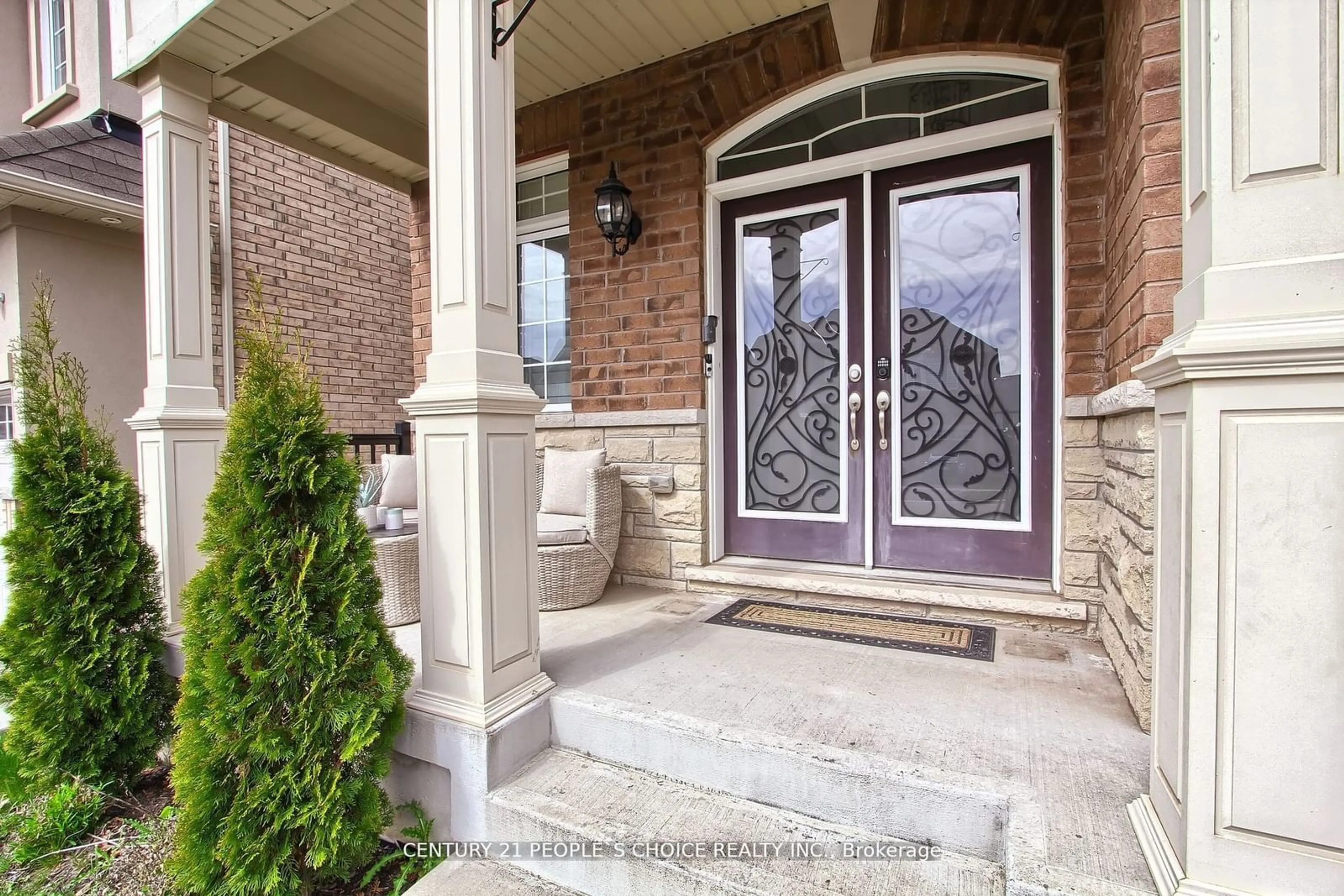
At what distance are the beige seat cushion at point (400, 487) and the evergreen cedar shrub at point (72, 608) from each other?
132 centimetres

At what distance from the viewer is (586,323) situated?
11.3ft

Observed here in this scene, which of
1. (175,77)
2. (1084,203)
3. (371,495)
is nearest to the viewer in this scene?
(1084,203)

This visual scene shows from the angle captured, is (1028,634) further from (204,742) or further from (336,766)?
(204,742)

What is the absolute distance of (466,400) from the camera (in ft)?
5.39

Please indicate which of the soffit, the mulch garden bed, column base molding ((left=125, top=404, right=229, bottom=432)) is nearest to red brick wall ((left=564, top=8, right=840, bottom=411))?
the soffit

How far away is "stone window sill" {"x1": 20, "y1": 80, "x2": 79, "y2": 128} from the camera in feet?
16.6

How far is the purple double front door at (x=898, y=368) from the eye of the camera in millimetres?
2604

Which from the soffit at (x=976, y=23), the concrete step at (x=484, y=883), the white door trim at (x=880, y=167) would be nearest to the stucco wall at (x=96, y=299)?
the white door trim at (x=880, y=167)

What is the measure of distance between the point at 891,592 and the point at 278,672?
2.20 m

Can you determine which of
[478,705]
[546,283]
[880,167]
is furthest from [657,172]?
[478,705]

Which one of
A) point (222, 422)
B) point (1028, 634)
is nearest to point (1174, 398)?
point (1028, 634)

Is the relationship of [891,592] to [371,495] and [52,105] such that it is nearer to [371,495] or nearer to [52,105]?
[371,495]

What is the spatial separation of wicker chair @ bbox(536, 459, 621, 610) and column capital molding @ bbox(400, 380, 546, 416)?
3.43 ft

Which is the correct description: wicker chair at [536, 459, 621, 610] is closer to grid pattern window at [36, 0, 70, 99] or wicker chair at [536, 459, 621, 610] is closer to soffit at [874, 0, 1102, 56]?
soffit at [874, 0, 1102, 56]
